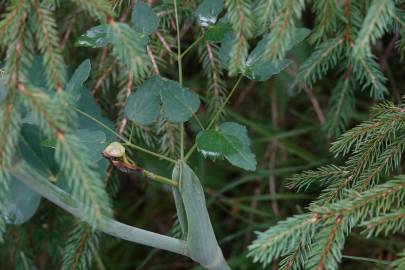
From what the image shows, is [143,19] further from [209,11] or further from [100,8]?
[100,8]

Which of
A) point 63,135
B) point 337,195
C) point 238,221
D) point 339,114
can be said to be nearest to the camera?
point 63,135

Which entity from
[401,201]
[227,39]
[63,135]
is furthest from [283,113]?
[63,135]

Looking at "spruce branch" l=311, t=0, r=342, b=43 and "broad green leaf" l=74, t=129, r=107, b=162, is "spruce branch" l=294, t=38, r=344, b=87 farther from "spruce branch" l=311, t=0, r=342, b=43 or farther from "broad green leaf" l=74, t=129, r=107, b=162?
"broad green leaf" l=74, t=129, r=107, b=162

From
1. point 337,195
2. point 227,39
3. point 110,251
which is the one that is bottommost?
point 110,251

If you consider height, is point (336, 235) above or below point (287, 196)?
above

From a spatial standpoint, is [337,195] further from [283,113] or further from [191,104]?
[283,113]

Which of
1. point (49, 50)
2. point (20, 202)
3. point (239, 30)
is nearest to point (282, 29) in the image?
point (239, 30)

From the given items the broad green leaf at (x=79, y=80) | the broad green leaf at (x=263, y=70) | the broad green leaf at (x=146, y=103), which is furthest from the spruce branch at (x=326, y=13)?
the broad green leaf at (x=79, y=80)
